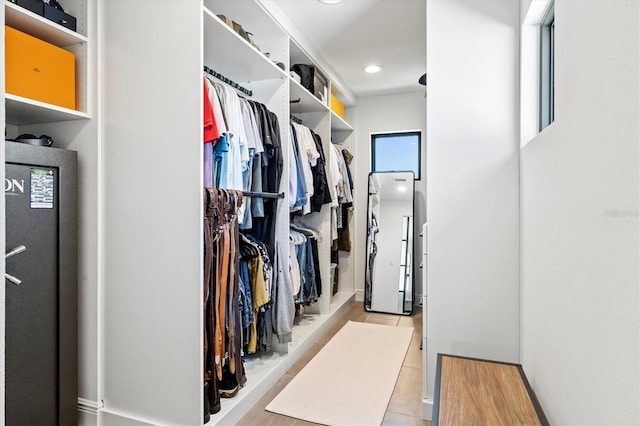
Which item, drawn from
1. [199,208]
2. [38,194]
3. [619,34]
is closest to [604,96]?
[619,34]

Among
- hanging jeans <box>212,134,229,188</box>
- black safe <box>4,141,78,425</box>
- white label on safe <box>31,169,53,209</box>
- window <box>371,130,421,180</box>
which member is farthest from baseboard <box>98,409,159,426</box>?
window <box>371,130,421,180</box>

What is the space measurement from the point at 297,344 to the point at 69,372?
1.46 metres

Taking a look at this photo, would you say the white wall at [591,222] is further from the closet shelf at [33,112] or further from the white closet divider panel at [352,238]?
the white closet divider panel at [352,238]

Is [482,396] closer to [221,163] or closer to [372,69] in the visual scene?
[221,163]

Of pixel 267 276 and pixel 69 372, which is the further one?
pixel 267 276

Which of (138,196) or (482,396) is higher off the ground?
(138,196)

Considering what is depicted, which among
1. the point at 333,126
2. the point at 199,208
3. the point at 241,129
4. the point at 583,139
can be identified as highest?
the point at 333,126

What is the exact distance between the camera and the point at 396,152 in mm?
4457

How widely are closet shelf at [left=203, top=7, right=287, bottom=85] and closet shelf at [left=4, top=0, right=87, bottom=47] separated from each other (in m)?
0.64

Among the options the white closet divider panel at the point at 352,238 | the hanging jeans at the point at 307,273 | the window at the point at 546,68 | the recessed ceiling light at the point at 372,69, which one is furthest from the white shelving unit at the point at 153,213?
the white closet divider panel at the point at 352,238

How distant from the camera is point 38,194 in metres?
1.68

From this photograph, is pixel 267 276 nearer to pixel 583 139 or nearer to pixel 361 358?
pixel 361 358

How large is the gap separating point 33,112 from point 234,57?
3.64 feet

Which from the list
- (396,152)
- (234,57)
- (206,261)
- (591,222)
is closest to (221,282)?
(206,261)
